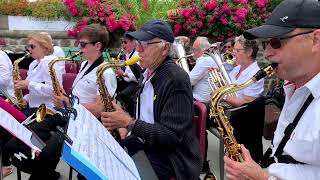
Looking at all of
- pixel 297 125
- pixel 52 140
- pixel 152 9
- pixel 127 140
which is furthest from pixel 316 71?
pixel 152 9

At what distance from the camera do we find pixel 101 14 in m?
9.22


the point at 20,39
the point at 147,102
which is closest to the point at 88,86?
the point at 147,102

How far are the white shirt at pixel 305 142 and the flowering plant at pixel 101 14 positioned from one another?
7.57 m

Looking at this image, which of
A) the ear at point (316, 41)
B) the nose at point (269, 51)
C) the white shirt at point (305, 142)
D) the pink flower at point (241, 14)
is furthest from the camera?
the pink flower at point (241, 14)

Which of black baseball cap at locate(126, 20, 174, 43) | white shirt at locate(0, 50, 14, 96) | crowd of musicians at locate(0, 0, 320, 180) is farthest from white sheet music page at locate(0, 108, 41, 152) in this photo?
white shirt at locate(0, 50, 14, 96)

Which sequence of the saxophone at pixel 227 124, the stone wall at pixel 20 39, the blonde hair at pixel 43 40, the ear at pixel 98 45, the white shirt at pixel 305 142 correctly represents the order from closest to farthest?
the white shirt at pixel 305 142 → the saxophone at pixel 227 124 → the ear at pixel 98 45 → the blonde hair at pixel 43 40 → the stone wall at pixel 20 39

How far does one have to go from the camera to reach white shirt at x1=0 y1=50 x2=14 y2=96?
16.0 ft

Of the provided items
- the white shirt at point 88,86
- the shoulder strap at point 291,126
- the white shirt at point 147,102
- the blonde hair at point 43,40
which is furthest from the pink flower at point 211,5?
the shoulder strap at point 291,126

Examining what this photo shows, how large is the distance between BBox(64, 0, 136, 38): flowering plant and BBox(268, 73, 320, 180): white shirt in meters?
7.57

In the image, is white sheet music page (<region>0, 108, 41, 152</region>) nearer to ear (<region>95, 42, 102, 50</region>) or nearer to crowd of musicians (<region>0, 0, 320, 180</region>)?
crowd of musicians (<region>0, 0, 320, 180</region>)

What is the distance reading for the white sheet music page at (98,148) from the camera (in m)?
1.64

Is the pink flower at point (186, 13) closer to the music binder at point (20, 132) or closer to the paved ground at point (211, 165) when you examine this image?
the paved ground at point (211, 165)

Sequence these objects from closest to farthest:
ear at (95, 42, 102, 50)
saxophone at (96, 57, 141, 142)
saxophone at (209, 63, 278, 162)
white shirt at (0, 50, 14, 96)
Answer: saxophone at (209, 63, 278, 162)
saxophone at (96, 57, 141, 142)
ear at (95, 42, 102, 50)
white shirt at (0, 50, 14, 96)

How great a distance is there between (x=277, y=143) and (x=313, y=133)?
1.24 feet
